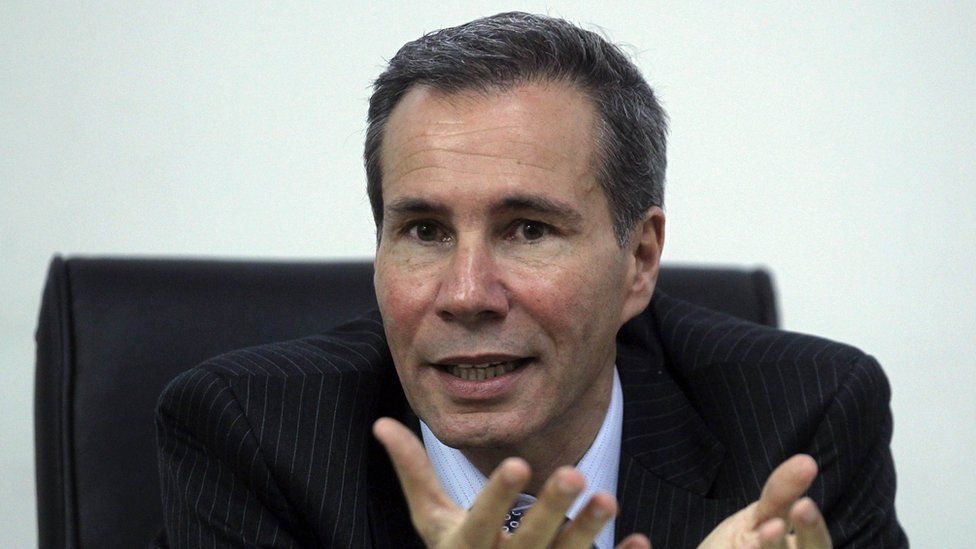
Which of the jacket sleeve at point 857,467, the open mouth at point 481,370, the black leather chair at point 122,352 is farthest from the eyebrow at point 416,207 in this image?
the jacket sleeve at point 857,467

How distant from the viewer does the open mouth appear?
1.38 meters

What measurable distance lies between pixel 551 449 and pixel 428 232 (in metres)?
0.37

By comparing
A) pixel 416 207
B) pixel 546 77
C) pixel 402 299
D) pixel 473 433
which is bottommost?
pixel 473 433

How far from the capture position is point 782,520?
43.3 inches

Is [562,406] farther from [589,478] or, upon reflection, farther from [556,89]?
[556,89]

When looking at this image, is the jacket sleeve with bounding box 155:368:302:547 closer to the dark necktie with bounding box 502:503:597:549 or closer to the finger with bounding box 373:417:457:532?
the dark necktie with bounding box 502:503:597:549

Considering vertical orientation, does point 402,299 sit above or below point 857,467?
above

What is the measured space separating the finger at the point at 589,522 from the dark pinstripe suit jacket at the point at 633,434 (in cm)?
46

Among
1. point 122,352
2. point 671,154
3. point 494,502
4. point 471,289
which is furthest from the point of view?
point 671,154

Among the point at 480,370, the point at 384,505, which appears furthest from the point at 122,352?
the point at 480,370

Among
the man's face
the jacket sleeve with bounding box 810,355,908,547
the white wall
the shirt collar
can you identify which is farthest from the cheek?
the white wall

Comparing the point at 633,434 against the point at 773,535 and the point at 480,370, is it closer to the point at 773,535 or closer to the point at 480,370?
the point at 480,370

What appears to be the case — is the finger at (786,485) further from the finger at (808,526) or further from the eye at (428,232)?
the eye at (428,232)

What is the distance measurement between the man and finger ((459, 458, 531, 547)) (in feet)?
0.85
